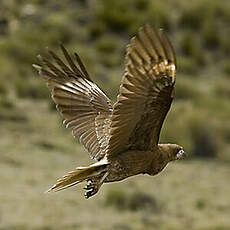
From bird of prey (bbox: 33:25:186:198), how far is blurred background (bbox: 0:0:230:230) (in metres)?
2.43

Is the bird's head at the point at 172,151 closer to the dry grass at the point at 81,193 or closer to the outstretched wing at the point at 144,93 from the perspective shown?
the outstretched wing at the point at 144,93

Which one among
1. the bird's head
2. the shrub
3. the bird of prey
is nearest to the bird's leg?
the bird of prey

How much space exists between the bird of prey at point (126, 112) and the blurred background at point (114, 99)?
243cm

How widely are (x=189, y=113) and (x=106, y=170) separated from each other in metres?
15.5

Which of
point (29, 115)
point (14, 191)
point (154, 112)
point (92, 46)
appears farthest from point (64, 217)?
point (92, 46)

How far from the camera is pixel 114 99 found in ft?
70.6

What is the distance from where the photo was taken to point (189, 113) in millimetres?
21250

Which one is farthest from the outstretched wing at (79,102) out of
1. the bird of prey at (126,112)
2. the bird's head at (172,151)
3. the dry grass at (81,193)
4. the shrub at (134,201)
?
the shrub at (134,201)

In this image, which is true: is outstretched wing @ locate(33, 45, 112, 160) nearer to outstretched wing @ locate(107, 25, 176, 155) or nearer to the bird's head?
the bird's head

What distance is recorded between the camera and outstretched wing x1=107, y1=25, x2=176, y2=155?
5.02m

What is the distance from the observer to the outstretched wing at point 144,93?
502 centimetres

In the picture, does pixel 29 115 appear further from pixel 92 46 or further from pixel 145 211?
pixel 92 46

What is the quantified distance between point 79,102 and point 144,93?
5.02ft

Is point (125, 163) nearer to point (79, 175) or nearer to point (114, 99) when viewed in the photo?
point (79, 175)
